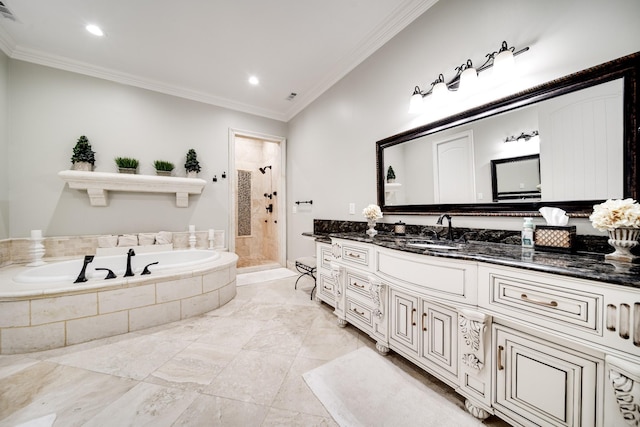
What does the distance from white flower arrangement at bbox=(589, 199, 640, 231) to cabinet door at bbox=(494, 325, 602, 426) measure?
56 centimetres

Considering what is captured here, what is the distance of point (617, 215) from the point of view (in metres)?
0.92

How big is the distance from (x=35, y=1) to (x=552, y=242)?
431cm

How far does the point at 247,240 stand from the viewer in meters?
5.04

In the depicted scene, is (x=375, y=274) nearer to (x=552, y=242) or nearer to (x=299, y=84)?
(x=552, y=242)

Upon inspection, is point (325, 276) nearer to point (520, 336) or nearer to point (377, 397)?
point (377, 397)

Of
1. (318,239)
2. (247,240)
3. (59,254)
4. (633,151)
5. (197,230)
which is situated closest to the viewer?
(633,151)

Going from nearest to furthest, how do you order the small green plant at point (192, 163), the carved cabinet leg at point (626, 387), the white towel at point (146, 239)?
the carved cabinet leg at point (626, 387)
the white towel at point (146, 239)
the small green plant at point (192, 163)

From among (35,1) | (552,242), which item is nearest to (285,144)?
(35,1)

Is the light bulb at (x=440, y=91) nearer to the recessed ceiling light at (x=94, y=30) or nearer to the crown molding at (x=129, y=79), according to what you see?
the crown molding at (x=129, y=79)

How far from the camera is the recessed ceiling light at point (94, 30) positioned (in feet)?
7.19

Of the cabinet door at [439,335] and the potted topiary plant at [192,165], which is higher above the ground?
the potted topiary plant at [192,165]

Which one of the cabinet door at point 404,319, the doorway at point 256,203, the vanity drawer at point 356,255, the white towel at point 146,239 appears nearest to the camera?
the cabinet door at point 404,319

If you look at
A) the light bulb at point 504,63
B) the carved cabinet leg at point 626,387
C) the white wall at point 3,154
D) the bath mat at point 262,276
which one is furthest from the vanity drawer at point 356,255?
the white wall at point 3,154

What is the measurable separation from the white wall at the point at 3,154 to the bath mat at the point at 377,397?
364 centimetres
